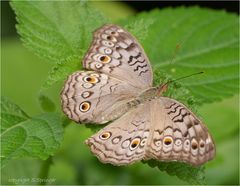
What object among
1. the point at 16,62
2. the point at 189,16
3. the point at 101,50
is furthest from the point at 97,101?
the point at 16,62

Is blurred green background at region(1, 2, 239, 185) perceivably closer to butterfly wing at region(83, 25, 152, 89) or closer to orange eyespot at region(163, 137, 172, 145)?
butterfly wing at region(83, 25, 152, 89)

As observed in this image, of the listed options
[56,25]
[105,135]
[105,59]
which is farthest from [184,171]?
[56,25]

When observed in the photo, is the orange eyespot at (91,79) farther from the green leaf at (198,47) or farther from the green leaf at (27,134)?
the green leaf at (198,47)

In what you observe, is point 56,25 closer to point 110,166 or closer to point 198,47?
point 198,47

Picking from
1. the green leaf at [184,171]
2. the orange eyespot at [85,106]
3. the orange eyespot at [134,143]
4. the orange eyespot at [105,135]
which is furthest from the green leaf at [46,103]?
the green leaf at [184,171]

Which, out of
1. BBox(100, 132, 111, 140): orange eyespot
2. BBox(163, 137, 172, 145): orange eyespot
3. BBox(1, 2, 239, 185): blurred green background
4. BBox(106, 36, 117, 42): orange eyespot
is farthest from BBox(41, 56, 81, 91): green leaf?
BBox(1, 2, 239, 185): blurred green background

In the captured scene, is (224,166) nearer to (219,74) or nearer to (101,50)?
(219,74)
